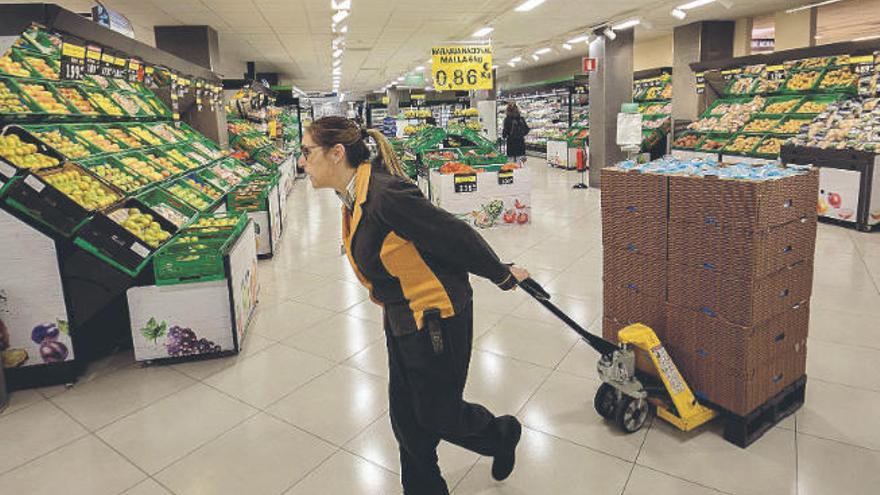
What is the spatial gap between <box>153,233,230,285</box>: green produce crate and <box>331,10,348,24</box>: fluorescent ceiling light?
245 inches

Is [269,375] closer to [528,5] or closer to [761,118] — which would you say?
[528,5]

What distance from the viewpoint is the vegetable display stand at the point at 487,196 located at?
24.4 feet

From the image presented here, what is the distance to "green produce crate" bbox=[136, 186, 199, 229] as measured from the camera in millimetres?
4387

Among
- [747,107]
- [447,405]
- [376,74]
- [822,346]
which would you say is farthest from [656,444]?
[376,74]

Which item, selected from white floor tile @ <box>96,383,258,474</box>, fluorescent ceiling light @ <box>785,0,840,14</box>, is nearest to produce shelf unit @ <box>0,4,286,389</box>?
white floor tile @ <box>96,383,258,474</box>

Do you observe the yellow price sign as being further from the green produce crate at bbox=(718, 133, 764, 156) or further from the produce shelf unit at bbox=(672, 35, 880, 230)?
the green produce crate at bbox=(718, 133, 764, 156)

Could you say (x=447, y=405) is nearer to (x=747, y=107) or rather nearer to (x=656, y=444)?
(x=656, y=444)

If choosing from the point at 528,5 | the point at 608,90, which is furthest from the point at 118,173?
the point at 608,90

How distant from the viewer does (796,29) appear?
11.0 metres

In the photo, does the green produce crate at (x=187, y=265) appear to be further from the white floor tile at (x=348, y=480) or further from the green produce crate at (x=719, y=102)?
the green produce crate at (x=719, y=102)

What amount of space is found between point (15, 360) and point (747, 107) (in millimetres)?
10732

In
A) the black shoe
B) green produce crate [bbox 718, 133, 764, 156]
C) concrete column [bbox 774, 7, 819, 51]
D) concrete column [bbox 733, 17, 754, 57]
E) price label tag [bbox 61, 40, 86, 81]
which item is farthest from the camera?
concrete column [bbox 733, 17, 754, 57]

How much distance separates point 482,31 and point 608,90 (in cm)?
290

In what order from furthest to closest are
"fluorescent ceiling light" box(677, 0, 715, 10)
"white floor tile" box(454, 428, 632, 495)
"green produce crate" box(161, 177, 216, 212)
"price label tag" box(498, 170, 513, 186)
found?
"fluorescent ceiling light" box(677, 0, 715, 10), "price label tag" box(498, 170, 513, 186), "green produce crate" box(161, 177, 216, 212), "white floor tile" box(454, 428, 632, 495)
